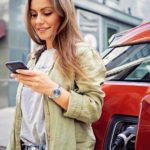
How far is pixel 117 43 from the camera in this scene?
2.92 meters

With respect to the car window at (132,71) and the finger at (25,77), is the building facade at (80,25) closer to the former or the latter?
the car window at (132,71)

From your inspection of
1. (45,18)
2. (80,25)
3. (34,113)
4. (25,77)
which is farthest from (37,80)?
(80,25)

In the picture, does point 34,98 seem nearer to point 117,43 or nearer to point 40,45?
point 40,45

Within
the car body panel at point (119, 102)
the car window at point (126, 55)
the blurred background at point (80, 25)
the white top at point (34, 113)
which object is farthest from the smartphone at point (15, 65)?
the blurred background at point (80, 25)

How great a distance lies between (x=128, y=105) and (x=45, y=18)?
665 mm

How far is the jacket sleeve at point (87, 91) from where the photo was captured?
1935 mm

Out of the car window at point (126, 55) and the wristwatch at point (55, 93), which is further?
the car window at point (126, 55)

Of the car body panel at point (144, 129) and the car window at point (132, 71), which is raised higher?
the car window at point (132, 71)

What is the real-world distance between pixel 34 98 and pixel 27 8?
19.6 inches

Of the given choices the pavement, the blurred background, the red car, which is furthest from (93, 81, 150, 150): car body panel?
the blurred background

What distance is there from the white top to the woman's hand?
78 millimetres

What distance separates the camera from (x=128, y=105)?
219 centimetres

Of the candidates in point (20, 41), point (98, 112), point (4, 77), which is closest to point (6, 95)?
point (4, 77)

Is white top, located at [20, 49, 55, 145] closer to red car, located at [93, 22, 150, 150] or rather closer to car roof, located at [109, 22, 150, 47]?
red car, located at [93, 22, 150, 150]
